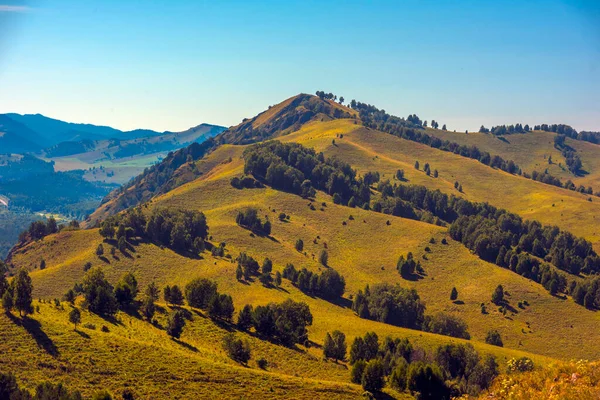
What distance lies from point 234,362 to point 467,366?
51273 millimetres

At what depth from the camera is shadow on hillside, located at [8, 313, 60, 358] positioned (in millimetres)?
68188

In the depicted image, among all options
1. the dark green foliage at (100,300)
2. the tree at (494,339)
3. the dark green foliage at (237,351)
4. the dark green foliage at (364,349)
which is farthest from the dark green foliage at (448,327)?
the dark green foliage at (100,300)

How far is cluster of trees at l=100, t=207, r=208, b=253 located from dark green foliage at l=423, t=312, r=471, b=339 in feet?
300

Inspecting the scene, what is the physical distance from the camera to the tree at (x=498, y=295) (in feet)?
488

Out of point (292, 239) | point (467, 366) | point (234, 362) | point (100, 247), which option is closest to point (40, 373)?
point (234, 362)

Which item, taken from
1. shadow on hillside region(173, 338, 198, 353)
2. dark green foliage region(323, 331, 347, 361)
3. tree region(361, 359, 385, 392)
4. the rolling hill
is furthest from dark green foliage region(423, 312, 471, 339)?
shadow on hillside region(173, 338, 198, 353)

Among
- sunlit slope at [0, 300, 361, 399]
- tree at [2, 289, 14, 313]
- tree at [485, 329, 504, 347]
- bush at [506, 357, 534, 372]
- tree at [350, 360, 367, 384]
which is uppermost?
bush at [506, 357, 534, 372]

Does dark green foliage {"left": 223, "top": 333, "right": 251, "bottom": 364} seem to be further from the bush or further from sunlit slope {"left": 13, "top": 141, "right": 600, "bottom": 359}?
the bush

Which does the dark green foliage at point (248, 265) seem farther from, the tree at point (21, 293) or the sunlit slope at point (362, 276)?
the tree at point (21, 293)

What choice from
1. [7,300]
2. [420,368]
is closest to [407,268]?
[420,368]

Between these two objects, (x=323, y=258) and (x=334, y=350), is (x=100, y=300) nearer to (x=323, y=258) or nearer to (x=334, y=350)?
(x=334, y=350)

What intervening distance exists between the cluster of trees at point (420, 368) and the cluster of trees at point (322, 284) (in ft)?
158

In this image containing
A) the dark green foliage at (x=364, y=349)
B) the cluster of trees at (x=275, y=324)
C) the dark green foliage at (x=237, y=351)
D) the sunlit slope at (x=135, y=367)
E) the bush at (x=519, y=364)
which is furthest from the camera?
the cluster of trees at (x=275, y=324)

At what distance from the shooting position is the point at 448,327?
127 metres
